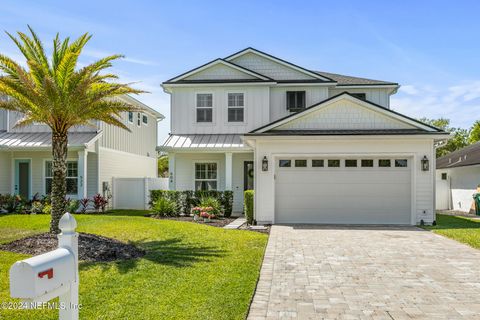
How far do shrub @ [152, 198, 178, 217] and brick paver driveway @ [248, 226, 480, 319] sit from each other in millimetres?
6397

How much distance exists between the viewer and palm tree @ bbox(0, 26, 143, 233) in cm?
944

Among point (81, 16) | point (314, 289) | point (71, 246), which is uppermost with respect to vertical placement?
point (81, 16)

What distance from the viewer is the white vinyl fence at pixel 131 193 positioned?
1989cm

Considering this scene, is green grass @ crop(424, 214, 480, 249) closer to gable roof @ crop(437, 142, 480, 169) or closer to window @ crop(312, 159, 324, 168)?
window @ crop(312, 159, 324, 168)

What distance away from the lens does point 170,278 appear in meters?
6.53

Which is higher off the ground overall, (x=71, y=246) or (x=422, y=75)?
(x=422, y=75)

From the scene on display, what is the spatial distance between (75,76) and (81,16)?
197 cm

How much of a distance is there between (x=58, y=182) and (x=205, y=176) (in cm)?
886

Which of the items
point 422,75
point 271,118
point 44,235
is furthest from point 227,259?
point 422,75

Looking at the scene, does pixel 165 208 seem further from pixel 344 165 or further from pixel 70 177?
pixel 344 165

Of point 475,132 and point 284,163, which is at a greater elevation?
point 475,132

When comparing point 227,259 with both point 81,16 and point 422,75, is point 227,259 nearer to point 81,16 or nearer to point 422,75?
point 81,16

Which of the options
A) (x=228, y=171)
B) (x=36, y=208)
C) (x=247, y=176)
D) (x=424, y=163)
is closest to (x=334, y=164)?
(x=424, y=163)

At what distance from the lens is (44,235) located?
9.49 meters
